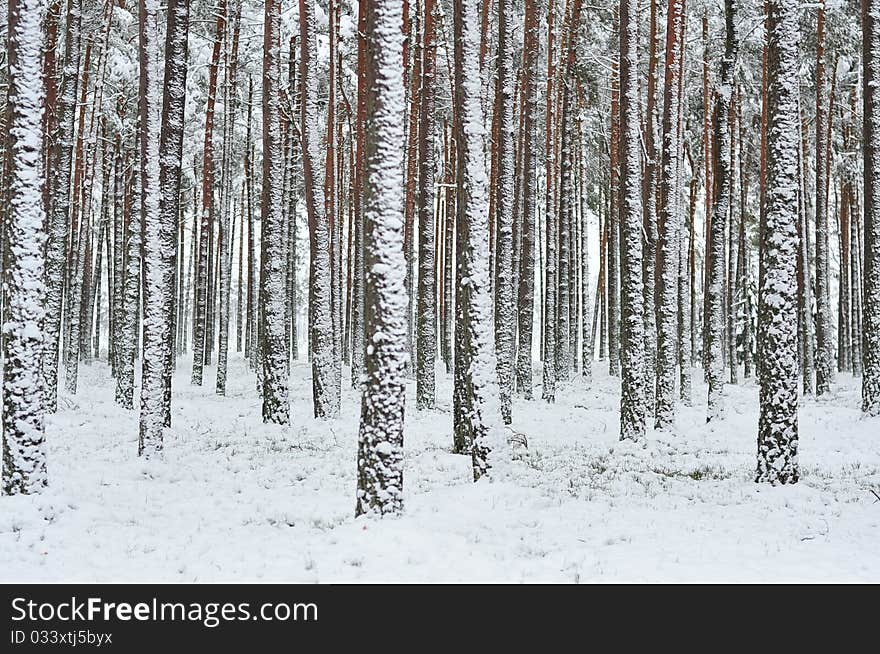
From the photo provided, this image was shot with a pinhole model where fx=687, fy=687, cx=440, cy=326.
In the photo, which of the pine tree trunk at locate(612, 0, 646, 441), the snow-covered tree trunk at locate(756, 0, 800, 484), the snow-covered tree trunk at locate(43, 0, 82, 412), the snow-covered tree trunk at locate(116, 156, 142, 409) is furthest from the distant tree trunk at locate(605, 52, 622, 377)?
the snow-covered tree trunk at locate(43, 0, 82, 412)

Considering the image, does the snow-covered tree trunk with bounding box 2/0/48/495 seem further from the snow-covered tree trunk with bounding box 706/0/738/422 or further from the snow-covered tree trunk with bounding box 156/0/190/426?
the snow-covered tree trunk with bounding box 706/0/738/422

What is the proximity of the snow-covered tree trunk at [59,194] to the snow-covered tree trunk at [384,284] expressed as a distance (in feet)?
31.4

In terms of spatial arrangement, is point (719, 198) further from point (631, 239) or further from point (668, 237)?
point (631, 239)

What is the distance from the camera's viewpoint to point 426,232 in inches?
633

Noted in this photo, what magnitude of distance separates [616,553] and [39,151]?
326 inches

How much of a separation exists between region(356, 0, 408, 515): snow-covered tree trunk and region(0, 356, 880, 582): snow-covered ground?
599 mm

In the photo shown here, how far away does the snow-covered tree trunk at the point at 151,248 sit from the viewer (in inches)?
432

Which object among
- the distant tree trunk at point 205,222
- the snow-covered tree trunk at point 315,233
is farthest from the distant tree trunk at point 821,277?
the distant tree trunk at point 205,222

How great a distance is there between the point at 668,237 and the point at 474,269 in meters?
8.25

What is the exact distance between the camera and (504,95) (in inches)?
509

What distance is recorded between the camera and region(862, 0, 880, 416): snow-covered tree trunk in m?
14.8

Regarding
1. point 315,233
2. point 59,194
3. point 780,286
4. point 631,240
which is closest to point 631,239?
point 631,240

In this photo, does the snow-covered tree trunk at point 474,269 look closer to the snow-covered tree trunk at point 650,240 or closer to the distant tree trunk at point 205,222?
the snow-covered tree trunk at point 650,240
